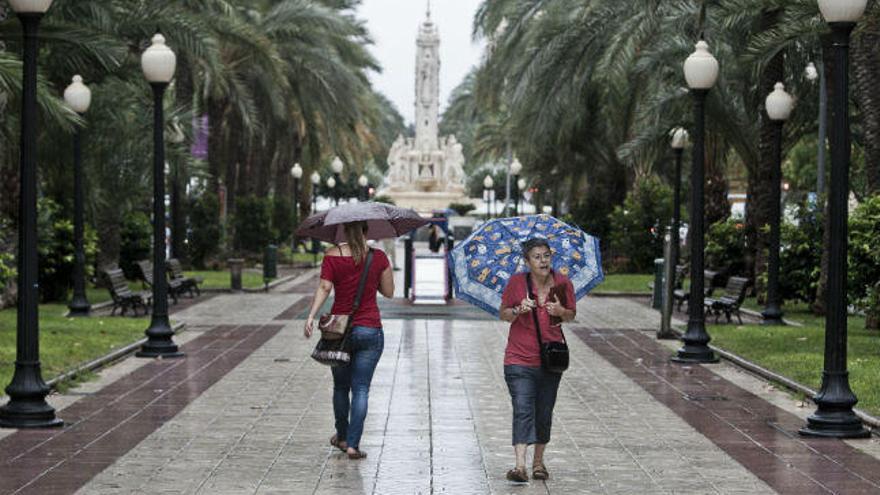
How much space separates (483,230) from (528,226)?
301 millimetres

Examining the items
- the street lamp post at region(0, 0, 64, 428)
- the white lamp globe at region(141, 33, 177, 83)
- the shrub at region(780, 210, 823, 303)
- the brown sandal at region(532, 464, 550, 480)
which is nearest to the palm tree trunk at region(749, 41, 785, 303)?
the shrub at region(780, 210, 823, 303)

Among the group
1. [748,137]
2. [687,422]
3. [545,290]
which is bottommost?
[687,422]

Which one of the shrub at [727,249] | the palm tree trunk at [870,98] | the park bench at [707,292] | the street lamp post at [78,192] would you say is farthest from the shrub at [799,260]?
the street lamp post at [78,192]

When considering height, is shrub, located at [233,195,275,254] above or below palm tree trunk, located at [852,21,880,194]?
below

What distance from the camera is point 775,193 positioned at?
23.8 metres

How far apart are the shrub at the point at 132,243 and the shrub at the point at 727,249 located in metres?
12.4

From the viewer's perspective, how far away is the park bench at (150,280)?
2786cm

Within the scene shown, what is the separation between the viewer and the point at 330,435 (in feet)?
40.4

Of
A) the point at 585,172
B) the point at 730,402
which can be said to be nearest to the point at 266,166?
the point at 585,172

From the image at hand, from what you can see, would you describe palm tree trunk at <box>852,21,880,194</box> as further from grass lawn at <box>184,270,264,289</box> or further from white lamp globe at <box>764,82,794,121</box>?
grass lawn at <box>184,270,264,289</box>

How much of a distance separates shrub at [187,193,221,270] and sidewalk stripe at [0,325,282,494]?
2199cm

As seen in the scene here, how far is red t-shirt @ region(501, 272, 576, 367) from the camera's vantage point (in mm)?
10102

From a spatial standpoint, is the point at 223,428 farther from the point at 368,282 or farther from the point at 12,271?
the point at 12,271

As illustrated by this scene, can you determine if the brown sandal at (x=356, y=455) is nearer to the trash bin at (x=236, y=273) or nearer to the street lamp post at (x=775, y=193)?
the street lamp post at (x=775, y=193)
